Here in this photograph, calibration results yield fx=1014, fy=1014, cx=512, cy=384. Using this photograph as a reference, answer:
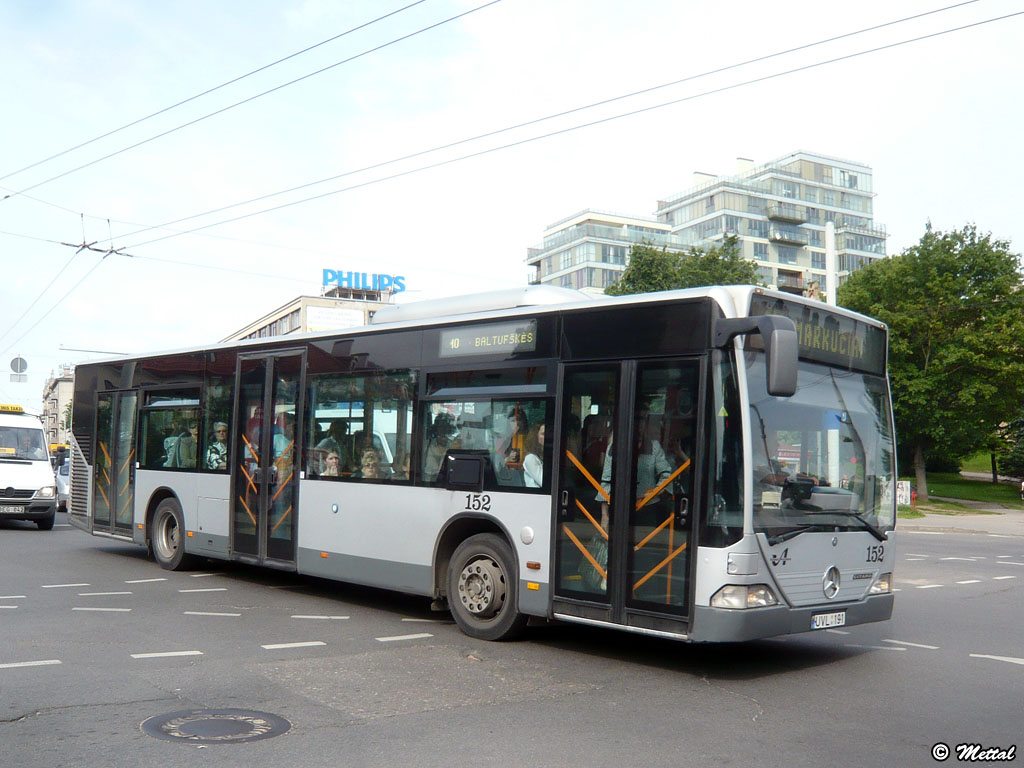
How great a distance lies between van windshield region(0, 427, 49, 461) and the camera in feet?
72.5

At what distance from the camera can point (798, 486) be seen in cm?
792

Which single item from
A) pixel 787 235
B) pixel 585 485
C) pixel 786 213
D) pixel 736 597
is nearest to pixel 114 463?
pixel 585 485

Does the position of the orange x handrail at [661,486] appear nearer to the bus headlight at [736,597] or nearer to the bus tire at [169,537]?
the bus headlight at [736,597]

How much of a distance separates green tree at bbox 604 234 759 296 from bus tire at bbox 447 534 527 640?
33189 millimetres

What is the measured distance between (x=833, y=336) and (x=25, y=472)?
1864 centimetres

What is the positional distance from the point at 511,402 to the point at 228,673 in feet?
11.0

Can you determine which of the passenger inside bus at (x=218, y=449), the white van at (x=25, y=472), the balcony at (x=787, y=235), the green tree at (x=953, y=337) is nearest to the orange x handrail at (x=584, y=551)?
the passenger inside bus at (x=218, y=449)

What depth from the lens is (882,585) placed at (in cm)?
868

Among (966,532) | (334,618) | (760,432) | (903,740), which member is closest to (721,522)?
(760,432)

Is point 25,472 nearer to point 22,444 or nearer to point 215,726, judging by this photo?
point 22,444

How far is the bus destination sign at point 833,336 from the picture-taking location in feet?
26.7

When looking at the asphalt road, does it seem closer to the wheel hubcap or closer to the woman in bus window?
the wheel hubcap

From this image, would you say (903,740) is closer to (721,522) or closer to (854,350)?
(721,522)

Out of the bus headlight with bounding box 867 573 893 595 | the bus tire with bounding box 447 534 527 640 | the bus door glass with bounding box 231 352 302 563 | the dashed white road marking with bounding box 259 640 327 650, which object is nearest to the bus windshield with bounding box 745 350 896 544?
A: the bus headlight with bounding box 867 573 893 595
